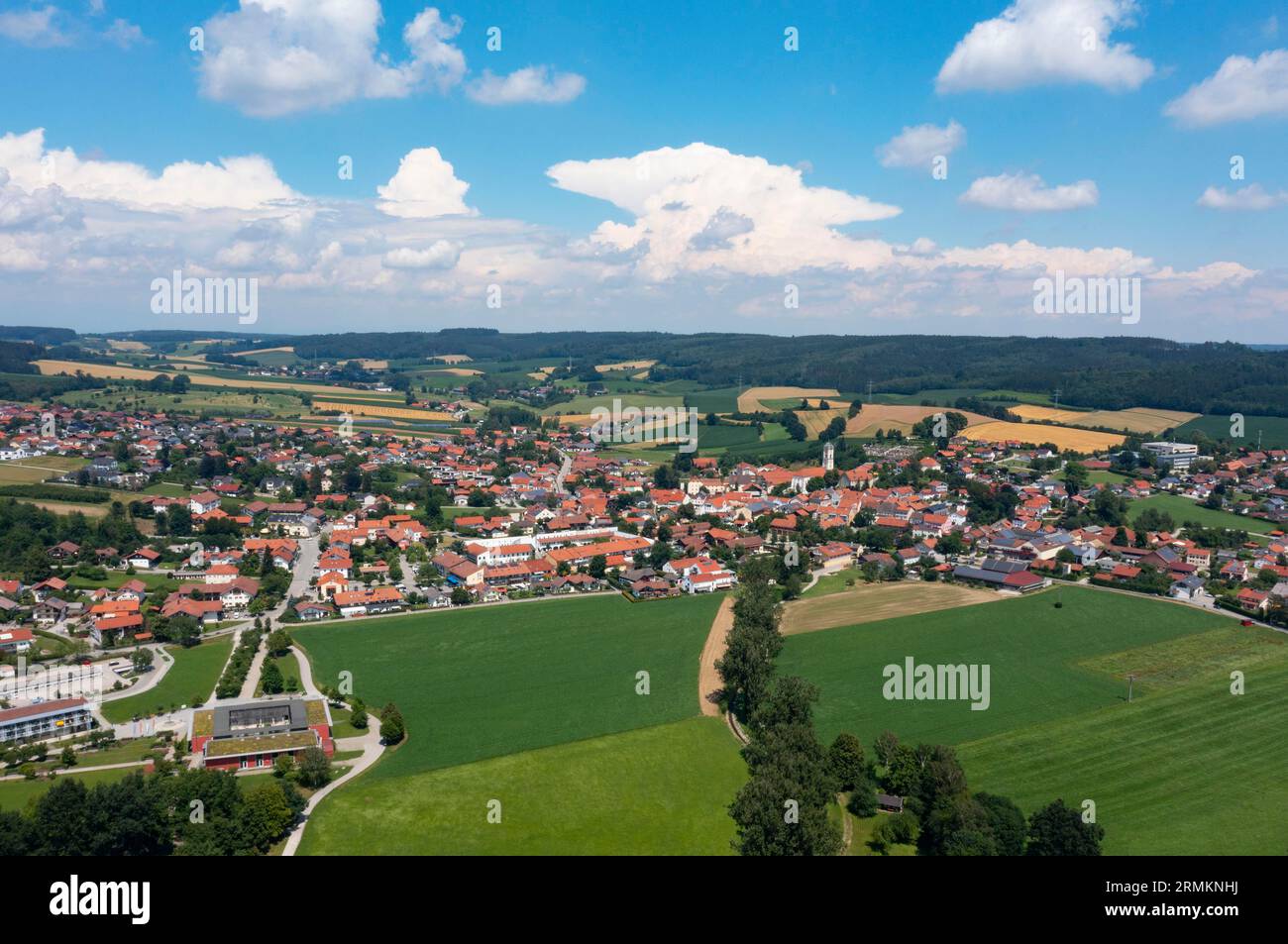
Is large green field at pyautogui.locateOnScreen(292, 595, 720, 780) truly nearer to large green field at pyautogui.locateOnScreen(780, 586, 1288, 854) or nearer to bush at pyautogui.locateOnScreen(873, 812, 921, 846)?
large green field at pyautogui.locateOnScreen(780, 586, 1288, 854)

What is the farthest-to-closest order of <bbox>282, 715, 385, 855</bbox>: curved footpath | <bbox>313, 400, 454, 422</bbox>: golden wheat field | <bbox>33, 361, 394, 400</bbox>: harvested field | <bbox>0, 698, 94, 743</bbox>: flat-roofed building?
<bbox>33, 361, 394, 400</bbox>: harvested field
<bbox>313, 400, 454, 422</bbox>: golden wheat field
<bbox>0, 698, 94, 743</bbox>: flat-roofed building
<bbox>282, 715, 385, 855</bbox>: curved footpath

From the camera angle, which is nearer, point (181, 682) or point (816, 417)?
point (181, 682)

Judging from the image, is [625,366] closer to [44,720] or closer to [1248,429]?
[1248,429]

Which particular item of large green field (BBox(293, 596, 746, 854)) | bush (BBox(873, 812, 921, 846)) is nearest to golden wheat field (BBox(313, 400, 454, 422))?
large green field (BBox(293, 596, 746, 854))

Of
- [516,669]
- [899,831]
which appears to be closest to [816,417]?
[516,669]

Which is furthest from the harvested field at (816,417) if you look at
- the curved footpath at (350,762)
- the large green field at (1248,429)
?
the curved footpath at (350,762)

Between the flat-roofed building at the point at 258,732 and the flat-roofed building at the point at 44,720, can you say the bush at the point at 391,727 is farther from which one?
the flat-roofed building at the point at 44,720
